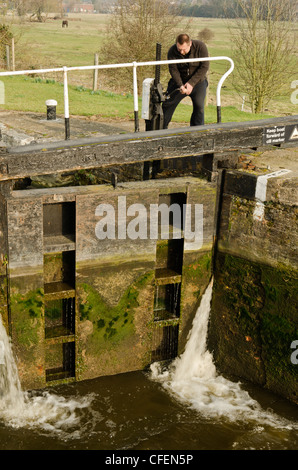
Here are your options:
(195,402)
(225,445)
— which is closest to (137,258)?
(195,402)

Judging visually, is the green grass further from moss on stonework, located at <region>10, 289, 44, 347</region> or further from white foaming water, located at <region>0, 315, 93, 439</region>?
white foaming water, located at <region>0, 315, 93, 439</region>

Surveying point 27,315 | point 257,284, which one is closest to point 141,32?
point 257,284

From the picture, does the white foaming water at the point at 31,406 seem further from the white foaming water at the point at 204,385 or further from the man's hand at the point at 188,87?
the man's hand at the point at 188,87

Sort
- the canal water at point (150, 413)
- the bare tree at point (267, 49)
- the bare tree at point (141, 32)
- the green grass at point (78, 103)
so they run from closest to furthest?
the canal water at point (150, 413), the green grass at point (78, 103), the bare tree at point (267, 49), the bare tree at point (141, 32)

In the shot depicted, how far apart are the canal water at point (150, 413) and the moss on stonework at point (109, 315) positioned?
58cm

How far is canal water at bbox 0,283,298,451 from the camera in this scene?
22.2ft

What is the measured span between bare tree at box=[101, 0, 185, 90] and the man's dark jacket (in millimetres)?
12534

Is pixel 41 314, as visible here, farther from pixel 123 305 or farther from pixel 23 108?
pixel 23 108

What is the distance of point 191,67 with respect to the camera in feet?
25.4

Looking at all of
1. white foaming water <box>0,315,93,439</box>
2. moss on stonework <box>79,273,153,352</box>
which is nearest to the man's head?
moss on stonework <box>79,273,153,352</box>

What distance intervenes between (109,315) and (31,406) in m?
1.54

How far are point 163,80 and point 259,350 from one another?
17.4 metres

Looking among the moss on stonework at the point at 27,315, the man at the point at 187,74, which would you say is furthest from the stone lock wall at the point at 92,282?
the man at the point at 187,74

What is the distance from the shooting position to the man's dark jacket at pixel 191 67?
7562mm
